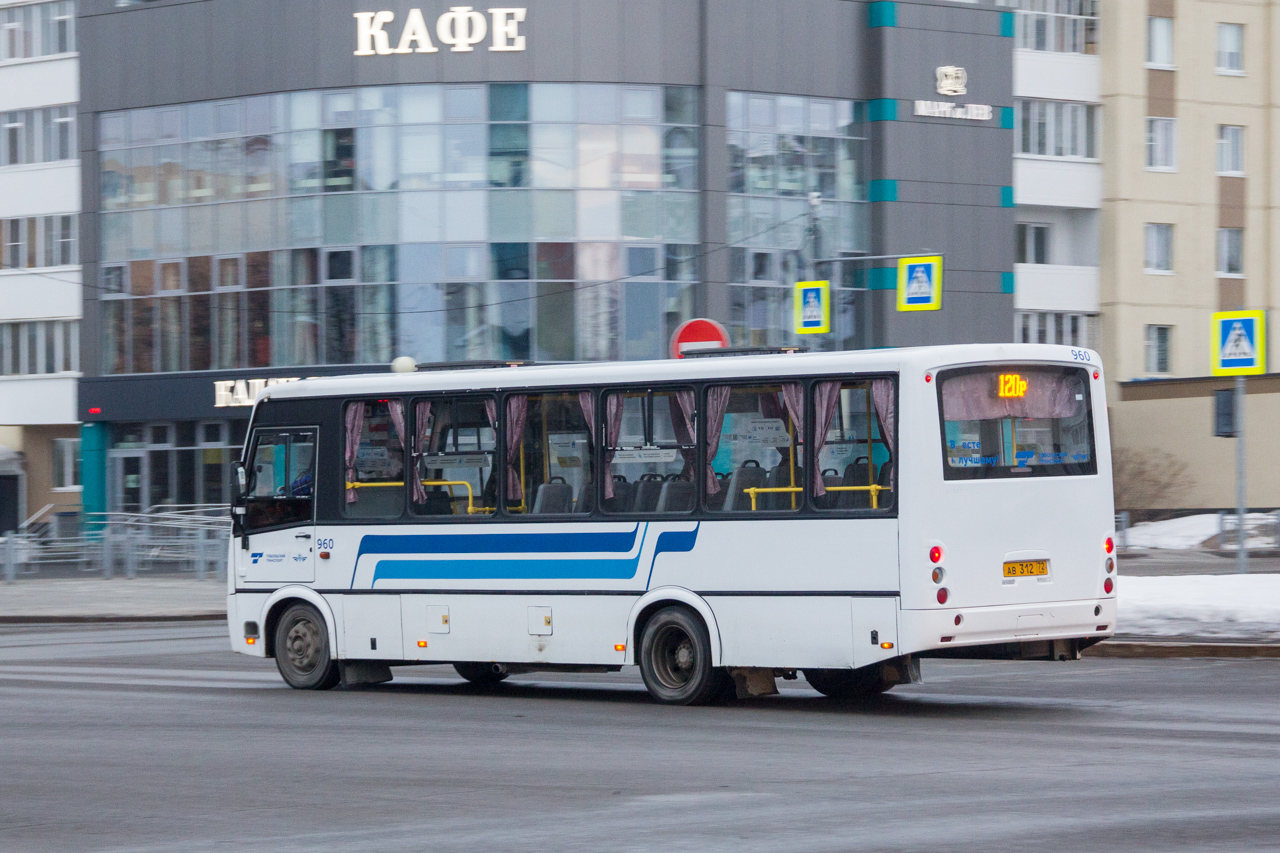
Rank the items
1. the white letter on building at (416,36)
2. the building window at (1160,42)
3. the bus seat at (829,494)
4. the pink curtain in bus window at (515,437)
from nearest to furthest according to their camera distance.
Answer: the bus seat at (829,494) < the pink curtain in bus window at (515,437) < the white letter on building at (416,36) < the building window at (1160,42)

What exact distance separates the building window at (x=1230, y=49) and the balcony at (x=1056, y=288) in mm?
7316

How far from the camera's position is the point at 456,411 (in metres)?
15.9

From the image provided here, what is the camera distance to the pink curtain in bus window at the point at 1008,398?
44.9ft

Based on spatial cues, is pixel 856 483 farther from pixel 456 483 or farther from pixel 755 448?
pixel 456 483

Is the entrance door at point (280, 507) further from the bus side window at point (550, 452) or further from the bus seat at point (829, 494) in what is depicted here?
the bus seat at point (829, 494)

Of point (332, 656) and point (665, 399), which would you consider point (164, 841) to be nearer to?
point (665, 399)

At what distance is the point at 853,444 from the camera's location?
13.8 m

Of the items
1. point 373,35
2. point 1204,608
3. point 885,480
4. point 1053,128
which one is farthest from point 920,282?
point 1053,128

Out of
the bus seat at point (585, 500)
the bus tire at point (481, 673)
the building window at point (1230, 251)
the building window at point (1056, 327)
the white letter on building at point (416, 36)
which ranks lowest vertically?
the bus tire at point (481, 673)

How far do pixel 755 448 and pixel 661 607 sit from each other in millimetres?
1388

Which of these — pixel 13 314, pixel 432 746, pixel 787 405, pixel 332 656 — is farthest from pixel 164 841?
pixel 13 314

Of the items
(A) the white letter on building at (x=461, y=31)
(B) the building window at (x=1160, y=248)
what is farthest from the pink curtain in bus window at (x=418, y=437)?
(B) the building window at (x=1160, y=248)

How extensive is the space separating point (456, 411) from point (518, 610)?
173cm

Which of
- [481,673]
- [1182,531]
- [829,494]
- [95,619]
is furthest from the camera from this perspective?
[1182,531]
